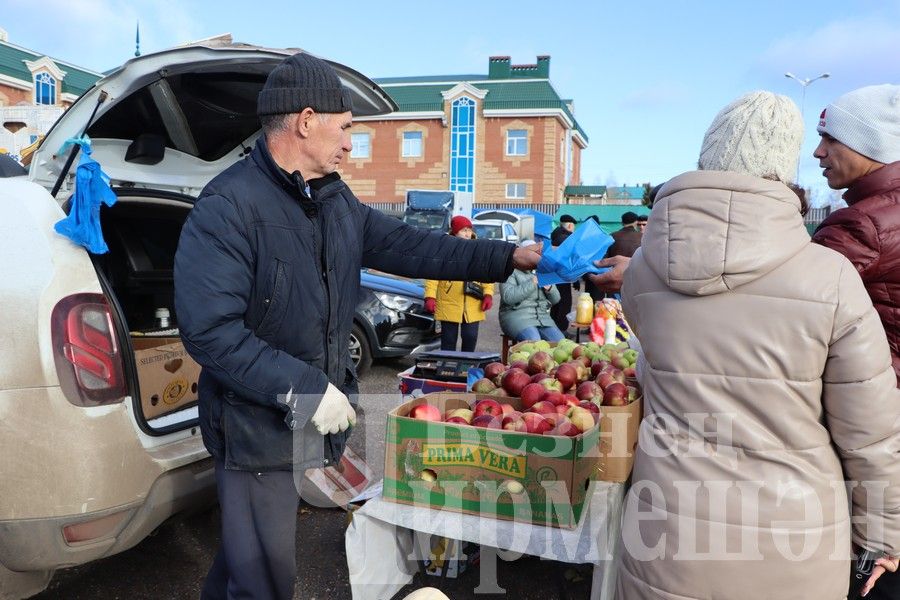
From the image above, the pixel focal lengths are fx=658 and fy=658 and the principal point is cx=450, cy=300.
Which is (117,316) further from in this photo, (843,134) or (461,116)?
(461,116)

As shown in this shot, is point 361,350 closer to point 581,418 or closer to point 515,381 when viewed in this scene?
point 515,381

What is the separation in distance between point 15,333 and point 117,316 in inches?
13.6

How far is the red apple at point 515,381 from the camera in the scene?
2.97 m

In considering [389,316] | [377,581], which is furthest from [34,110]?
[377,581]

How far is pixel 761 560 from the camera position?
1699mm

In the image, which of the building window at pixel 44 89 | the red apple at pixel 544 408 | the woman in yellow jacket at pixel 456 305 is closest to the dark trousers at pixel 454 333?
the woman in yellow jacket at pixel 456 305

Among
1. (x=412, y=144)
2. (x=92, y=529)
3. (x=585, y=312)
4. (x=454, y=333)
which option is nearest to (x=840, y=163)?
(x=92, y=529)

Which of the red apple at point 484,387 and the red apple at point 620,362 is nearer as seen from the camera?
the red apple at point 484,387

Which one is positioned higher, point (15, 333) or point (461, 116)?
point (461, 116)

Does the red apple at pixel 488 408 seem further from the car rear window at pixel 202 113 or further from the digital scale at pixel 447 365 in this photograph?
the car rear window at pixel 202 113

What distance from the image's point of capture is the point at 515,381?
2.98 meters

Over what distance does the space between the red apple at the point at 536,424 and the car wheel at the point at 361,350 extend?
505 cm

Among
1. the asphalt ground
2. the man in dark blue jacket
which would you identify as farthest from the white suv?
the asphalt ground

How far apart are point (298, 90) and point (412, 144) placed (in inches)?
1578
